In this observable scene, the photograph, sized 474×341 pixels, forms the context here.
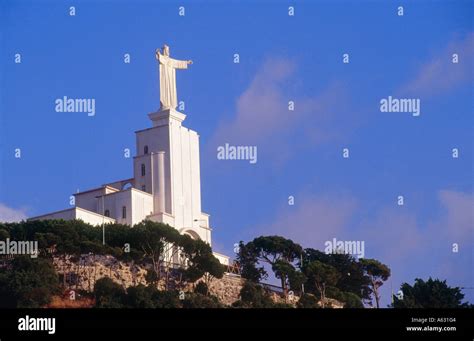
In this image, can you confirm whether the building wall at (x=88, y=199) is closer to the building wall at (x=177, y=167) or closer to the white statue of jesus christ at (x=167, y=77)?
the building wall at (x=177, y=167)

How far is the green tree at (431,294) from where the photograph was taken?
62.0 meters

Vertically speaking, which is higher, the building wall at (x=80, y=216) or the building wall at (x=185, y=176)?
the building wall at (x=185, y=176)

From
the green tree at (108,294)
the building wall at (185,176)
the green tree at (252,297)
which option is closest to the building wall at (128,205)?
the building wall at (185,176)

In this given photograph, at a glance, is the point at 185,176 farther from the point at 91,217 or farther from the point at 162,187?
the point at 91,217

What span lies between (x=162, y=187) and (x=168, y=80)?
6514 mm

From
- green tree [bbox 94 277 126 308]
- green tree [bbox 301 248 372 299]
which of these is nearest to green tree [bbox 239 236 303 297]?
green tree [bbox 301 248 372 299]

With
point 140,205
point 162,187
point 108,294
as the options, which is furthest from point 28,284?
point 162,187

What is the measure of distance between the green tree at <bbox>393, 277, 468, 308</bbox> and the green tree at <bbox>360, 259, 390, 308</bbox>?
379 cm

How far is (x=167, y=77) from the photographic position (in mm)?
63062

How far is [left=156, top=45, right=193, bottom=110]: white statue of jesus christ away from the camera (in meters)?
63.0

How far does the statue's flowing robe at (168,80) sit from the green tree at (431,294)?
17.5m
